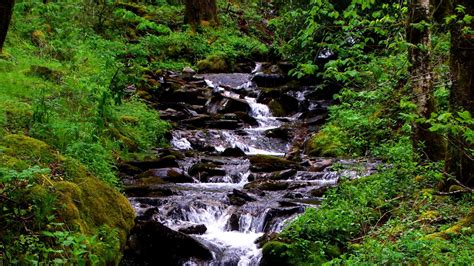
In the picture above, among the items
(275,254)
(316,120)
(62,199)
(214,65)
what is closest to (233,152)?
(316,120)

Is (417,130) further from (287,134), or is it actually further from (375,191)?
(287,134)

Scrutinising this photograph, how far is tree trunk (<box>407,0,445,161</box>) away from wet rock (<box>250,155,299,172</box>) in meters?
3.96

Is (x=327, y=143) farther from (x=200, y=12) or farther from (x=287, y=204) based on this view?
(x=200, y=12)

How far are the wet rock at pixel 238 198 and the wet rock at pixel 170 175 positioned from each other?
5.37ft

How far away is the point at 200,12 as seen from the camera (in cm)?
2464

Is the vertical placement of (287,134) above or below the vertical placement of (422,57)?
below

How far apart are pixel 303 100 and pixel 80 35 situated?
786 cm

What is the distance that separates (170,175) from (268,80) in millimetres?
10094

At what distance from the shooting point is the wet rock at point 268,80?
20.2 meters

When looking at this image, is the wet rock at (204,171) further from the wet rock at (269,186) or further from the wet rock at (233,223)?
the wet rock at (233,223)

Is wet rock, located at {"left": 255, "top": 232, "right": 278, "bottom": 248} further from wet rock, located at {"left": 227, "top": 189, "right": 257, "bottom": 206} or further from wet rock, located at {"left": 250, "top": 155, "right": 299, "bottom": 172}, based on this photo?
wet rock, located at {"left": 250, "top": 155, "right": 299, "bottom": 172}

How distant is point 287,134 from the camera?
51.1 ft

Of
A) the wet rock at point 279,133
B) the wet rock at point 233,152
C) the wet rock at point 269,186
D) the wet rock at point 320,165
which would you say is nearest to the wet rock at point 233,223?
the wet rock at point 269,186

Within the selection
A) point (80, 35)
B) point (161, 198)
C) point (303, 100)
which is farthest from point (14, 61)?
point (303, 100)
